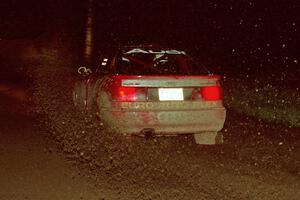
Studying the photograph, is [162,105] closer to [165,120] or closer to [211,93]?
[165,120]

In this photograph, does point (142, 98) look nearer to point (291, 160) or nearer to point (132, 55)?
point (132, 55)

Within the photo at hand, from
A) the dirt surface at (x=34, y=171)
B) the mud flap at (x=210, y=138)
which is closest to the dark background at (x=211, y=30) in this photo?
the mud flap at (x=210, y=138)

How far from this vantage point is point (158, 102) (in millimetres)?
7168

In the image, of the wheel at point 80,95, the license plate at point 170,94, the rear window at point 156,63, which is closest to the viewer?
the license plate at point 170,94

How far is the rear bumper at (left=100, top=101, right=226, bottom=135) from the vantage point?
707 cm

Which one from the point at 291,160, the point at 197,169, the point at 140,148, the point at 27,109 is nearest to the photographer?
the point at 197,169

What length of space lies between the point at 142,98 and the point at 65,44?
2190cm

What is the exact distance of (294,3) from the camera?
A: 19125 mm

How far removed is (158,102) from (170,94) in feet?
0.68

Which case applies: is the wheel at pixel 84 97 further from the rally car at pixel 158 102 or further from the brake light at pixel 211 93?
the brake light at pixel 211 93

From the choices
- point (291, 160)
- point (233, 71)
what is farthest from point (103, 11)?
point (291, 160)

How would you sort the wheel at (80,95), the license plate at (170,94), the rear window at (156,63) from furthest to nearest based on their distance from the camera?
the wheel at (80,95) < the rear window at (156,63) < the license plate at (170,94)

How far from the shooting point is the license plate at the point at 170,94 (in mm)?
7195

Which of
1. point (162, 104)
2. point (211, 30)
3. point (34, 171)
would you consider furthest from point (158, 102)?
point (211, 30)
